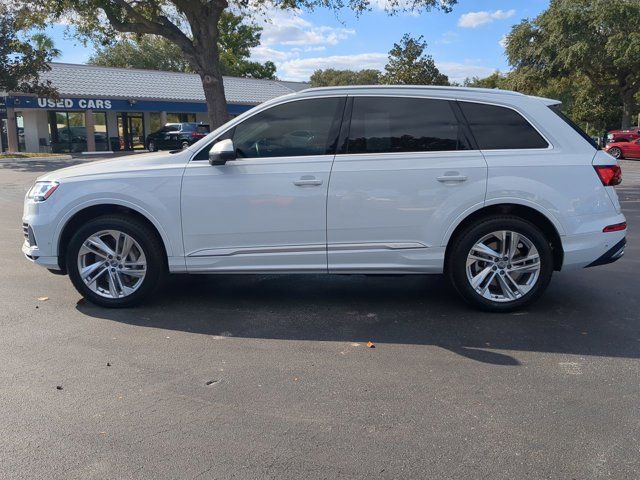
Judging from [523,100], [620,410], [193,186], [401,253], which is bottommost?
[620,410]

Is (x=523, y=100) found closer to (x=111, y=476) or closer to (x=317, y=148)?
(x=317, y=148)

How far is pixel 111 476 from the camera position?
9.16 ft

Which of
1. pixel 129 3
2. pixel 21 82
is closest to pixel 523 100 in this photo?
pixel 129 3

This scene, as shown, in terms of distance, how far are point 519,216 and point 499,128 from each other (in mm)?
792

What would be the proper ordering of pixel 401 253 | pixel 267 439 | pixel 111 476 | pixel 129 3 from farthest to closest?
1. pixel 129 3
2. pixel 401 253
3. pixel 267 439
4. pixel 111 476

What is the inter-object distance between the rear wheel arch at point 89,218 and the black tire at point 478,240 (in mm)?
2574

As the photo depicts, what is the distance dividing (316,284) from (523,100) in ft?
9.01

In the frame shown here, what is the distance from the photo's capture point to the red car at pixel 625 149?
2745 centimetres

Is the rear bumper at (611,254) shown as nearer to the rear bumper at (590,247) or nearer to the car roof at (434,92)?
the rear bumper at (590,247)

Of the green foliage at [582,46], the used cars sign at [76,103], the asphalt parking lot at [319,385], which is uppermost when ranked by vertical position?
the green foliage at [582,46]

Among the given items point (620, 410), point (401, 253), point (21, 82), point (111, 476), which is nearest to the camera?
point (111, 476)

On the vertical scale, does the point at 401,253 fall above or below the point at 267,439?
above

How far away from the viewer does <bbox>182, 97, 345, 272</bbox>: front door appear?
498 cm

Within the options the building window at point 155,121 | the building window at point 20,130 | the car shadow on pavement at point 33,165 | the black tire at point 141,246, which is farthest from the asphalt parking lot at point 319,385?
the building window at point 155,121
